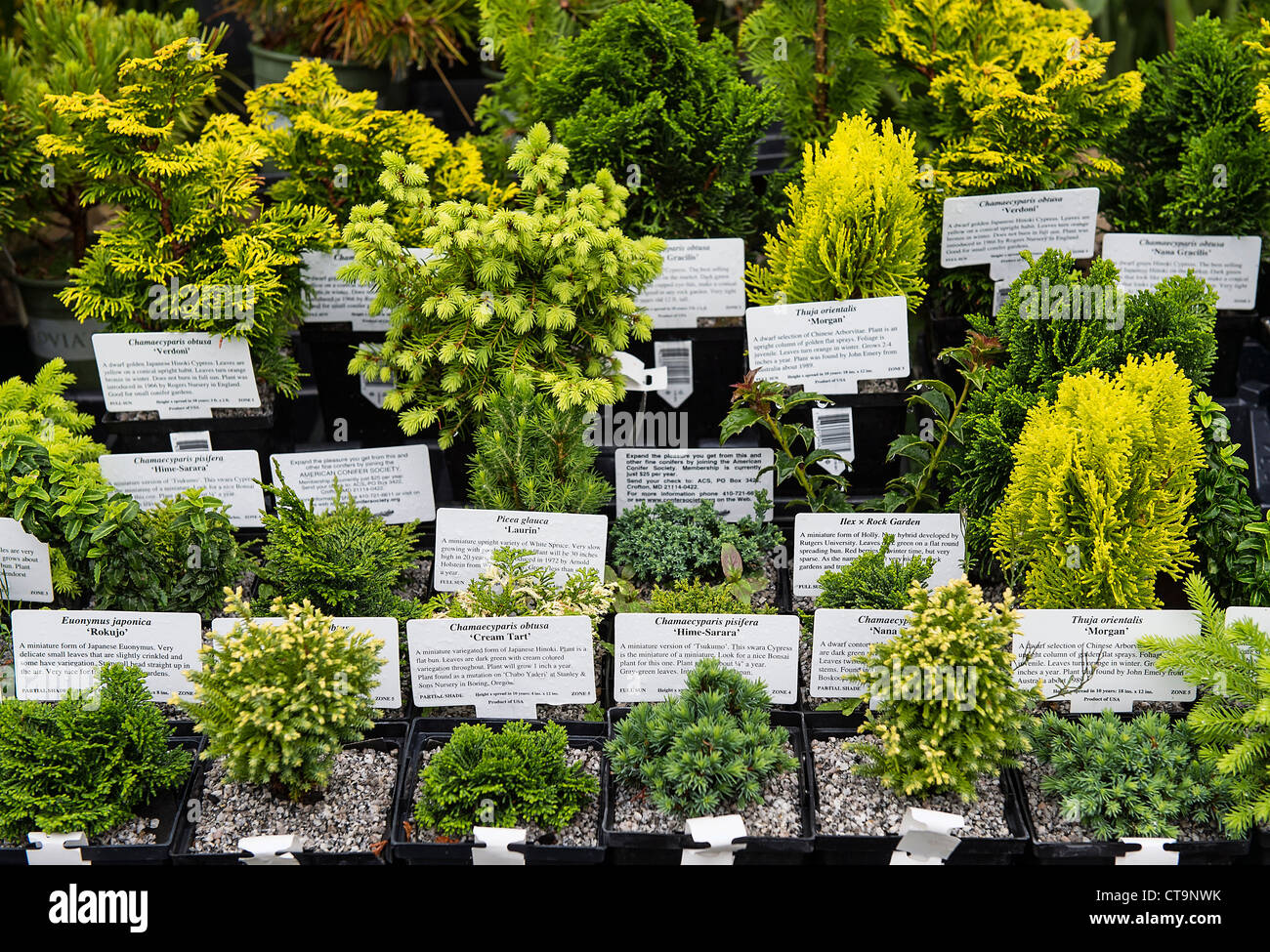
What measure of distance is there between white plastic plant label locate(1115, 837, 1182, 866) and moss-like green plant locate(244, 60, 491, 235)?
8.34 feet

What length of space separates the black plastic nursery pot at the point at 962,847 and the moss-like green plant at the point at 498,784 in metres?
0.54

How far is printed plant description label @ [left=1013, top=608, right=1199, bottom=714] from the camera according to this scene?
2711 mm

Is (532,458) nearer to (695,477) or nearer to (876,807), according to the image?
(695,477)

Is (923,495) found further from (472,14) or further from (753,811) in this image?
(472,14)

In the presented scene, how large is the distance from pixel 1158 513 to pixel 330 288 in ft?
8.18

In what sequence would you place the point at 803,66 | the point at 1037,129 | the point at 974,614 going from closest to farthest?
1. the point at 974,614
2. the point at 1037,129
3. the point at 803,66

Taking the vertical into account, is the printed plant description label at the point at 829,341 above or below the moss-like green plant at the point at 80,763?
above

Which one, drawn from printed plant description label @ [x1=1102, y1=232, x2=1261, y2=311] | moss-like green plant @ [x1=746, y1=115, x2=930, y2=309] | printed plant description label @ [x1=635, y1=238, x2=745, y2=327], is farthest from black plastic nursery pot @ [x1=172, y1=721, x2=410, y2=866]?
printed plant description label @ [x1=1102, y1=232, x2=1261, y2=311]

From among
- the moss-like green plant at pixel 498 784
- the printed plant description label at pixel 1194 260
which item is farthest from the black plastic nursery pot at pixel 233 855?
the printed plant description label at pixel 1194 260

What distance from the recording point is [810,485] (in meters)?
3.30

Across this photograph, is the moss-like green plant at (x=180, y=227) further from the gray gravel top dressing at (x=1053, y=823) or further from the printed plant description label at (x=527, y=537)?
the gray gravel top dressing at (x=1053, y=823)

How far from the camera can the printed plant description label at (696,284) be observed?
3.52 metres
